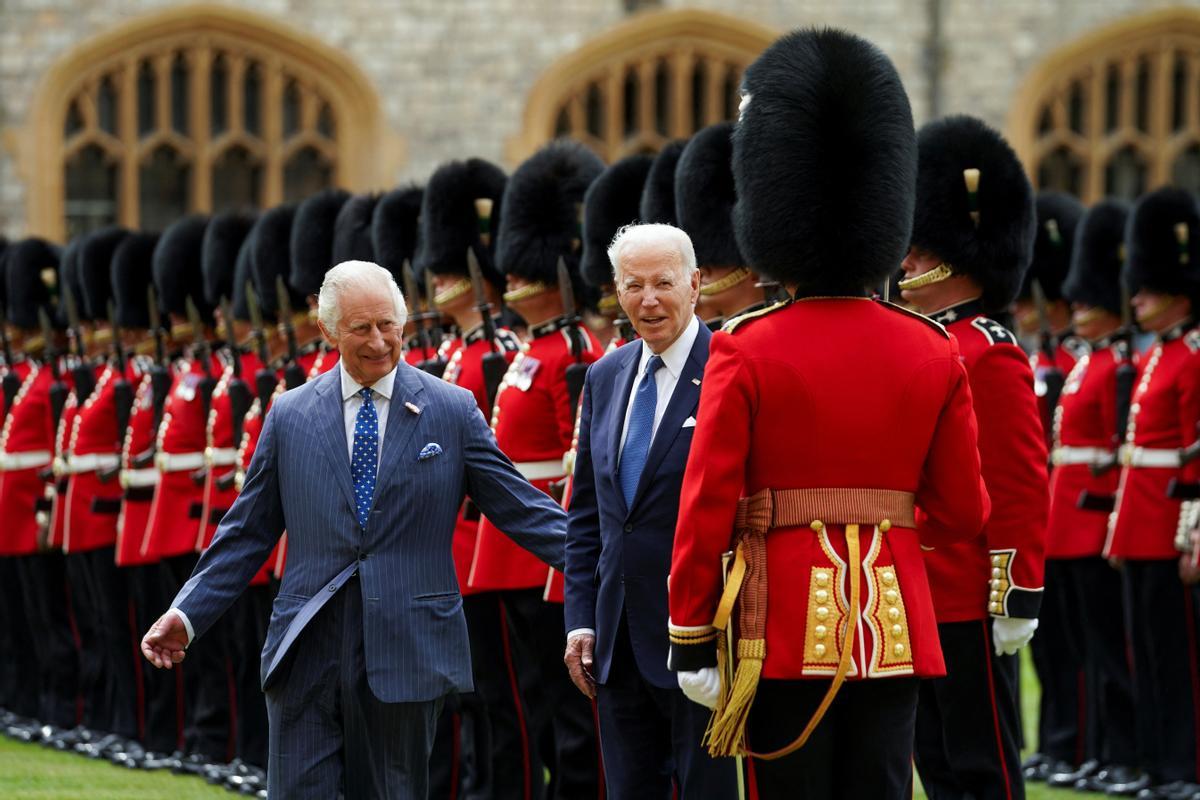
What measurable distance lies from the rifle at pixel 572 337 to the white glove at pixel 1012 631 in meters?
1.40

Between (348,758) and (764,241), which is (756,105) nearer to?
(764,241)

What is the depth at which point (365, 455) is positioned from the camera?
4.79 metres

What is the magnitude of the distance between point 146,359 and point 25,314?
1.36 metres

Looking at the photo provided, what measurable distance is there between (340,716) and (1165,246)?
4.27 metres

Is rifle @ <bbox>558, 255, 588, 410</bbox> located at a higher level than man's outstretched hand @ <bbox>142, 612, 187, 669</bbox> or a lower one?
higher

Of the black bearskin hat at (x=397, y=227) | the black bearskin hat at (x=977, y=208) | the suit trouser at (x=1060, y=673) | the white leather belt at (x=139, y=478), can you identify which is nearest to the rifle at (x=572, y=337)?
the black bearskin hat at (x=977, y=208)

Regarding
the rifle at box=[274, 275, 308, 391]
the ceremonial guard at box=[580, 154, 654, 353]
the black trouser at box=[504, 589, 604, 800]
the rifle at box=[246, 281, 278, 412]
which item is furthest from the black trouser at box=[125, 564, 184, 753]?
the ceremonial guard at box=[580, 154, 654, 353]

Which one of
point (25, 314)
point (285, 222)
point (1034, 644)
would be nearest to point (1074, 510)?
point (1034, 644)

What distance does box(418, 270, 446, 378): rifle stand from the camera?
696cm

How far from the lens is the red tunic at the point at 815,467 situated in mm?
4031

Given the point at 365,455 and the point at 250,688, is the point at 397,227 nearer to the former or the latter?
the point at 250,688

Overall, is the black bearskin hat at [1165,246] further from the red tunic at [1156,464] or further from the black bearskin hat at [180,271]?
the black bearskin hat at [180,271]

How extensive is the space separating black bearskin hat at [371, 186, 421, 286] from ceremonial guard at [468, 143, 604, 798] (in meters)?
1.18

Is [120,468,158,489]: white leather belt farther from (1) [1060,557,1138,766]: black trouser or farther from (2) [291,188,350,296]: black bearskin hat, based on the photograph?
(1) [1060,557,1138,766]: black trouser
